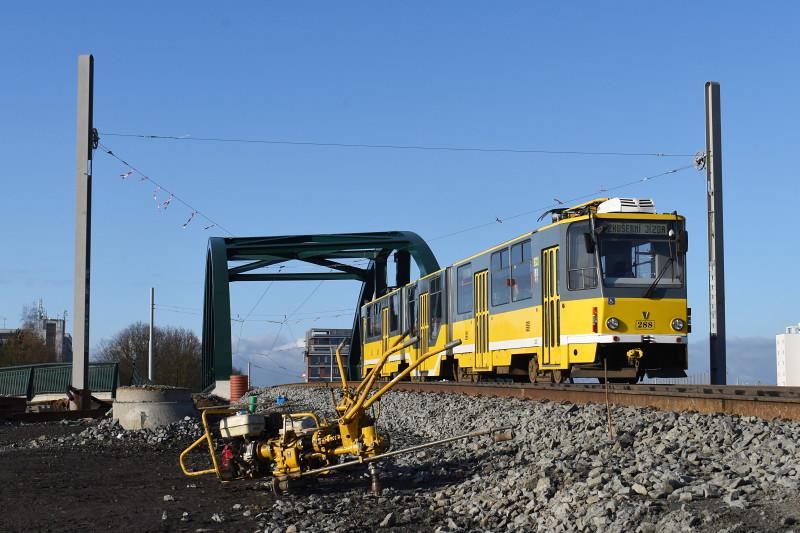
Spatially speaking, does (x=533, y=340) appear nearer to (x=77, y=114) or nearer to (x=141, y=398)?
(x=141, y=398)

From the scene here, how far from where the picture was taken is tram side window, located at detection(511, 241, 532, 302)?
18.5 metres

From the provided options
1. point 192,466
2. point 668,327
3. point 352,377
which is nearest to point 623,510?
point 192,466

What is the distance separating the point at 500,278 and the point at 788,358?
924cm

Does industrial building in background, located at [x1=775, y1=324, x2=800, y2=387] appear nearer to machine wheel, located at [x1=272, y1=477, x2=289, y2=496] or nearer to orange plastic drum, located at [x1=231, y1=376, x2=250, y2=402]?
machine wheel, located at [x1=272, y1=477, x2=289, y2=496]

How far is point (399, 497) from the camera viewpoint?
979 centimetres

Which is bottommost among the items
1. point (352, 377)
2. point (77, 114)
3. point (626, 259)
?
point (352, 377)

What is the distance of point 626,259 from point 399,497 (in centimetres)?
800

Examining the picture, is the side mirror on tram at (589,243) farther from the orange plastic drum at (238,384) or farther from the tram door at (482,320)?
the orange plastic drum at (238,384)

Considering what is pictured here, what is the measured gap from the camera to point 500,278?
66.5ft

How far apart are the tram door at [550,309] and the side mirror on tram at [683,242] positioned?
2039 mm

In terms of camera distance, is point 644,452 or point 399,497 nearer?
point 644,452

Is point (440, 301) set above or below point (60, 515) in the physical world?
above

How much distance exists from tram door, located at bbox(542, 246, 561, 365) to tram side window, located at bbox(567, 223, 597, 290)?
0.42 meters

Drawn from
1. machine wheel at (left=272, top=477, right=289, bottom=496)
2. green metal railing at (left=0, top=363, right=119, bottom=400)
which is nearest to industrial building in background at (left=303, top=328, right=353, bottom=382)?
green metal railing at (left=0, top=363, right=119, bottom=400)
